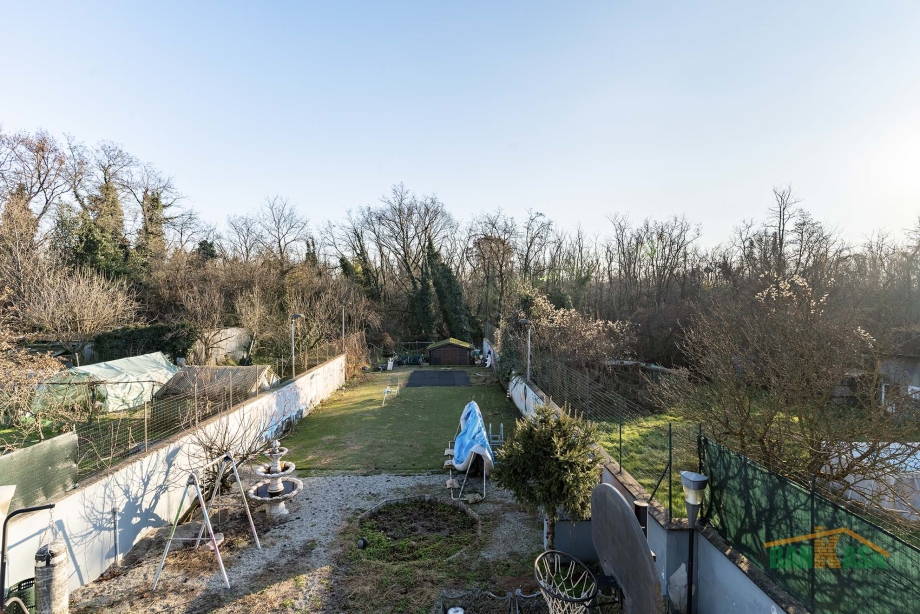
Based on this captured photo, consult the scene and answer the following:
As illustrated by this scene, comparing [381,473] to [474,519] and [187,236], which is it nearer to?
[474,519]

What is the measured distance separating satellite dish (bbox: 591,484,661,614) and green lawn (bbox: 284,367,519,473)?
6.90 metres

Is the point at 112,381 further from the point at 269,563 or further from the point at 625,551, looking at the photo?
the point at 625,551

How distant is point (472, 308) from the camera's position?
44312mm

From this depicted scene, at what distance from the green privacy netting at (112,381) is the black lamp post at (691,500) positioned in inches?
504

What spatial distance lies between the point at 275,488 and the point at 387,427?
22.6 ft

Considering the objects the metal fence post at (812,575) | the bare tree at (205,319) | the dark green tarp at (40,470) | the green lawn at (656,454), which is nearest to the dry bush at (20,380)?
the dark green tarp at (40,470)

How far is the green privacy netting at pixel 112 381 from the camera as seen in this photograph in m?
13.0

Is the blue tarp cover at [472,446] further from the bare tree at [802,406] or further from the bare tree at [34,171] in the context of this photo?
the bare tree at [34,171]

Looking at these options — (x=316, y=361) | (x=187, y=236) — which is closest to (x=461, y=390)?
(x=316, y=361)

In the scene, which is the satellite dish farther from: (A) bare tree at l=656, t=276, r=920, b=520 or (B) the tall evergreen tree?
(B) the tall evergreen tree

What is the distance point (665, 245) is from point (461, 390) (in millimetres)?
23790

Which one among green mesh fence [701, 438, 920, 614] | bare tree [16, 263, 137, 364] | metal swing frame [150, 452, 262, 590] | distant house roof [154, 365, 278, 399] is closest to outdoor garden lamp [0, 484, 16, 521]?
metal swing frame [150, 452, 262, 590]

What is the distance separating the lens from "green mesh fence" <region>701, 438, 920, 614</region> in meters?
3.29

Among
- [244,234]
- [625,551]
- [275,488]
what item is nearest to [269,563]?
[275,488]
